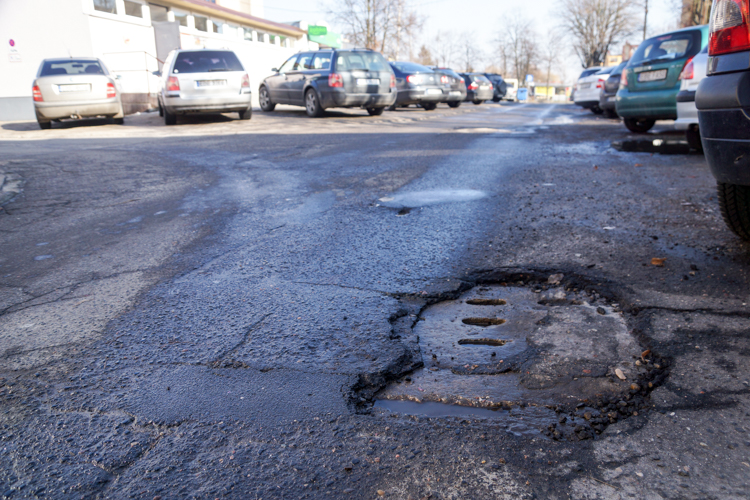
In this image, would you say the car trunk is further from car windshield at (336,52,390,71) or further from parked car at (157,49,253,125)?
car windshield at (336,52,390,71)

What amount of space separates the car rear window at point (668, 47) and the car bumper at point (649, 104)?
0.53 m

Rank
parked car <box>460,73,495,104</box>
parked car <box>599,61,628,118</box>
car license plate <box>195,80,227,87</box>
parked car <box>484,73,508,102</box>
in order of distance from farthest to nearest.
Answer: parked car <box>484,73,508,102</box>, parked car <box>460,73,495,104</box>, parked car <box>599,61,628,118</box>, car license plate <box>195,80,227,87</box>

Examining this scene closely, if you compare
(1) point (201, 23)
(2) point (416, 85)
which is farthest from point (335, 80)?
(1) point (201, 23)

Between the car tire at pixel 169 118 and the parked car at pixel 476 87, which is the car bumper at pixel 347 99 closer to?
the car tire at pixel 169 118

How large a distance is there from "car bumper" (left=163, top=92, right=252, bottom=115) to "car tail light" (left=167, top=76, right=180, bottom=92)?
0.58 feet

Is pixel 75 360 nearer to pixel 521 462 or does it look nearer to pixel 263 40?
pixel 521 462

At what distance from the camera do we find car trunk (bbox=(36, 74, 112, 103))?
42.5ft

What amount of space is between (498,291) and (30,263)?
304 cm

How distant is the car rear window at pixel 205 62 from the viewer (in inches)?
507

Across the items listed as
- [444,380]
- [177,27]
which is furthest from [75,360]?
[177,27]

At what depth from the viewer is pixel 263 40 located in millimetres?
35844

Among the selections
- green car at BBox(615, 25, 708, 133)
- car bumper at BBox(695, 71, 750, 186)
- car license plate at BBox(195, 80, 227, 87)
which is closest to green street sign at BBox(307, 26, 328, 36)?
car license plate at BBox(195, 80, 227, 87)

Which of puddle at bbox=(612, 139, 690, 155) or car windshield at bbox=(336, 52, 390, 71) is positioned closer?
puddle at bbox=(612, 139, 690, 155)

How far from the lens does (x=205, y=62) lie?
1301 centimetres
